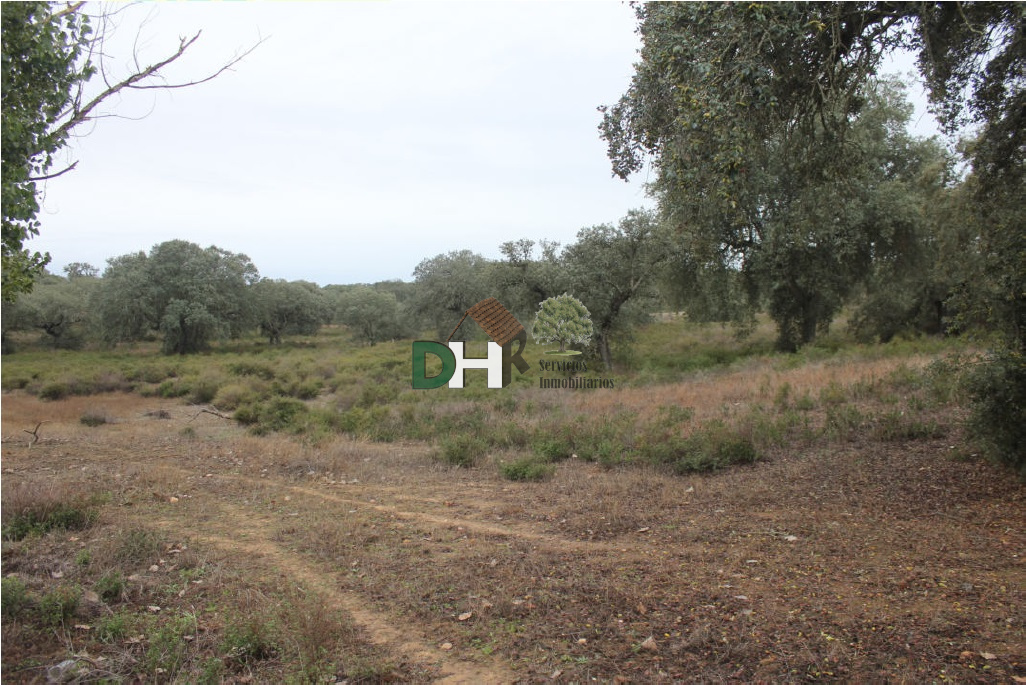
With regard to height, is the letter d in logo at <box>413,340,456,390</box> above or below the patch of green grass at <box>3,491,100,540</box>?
above

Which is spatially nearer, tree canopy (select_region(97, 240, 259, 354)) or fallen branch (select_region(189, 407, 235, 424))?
fallen branch (select_region(189, 407, 235, 424))

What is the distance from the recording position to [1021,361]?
6.05m

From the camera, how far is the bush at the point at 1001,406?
20.3 ft

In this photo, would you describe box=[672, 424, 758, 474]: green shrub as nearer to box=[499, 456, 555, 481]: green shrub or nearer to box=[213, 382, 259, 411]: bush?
box=[499, 456, 555, 481]: green shrub

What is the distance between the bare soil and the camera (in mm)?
3650

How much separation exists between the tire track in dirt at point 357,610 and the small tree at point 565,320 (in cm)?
1546

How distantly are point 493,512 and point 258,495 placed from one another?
328cm

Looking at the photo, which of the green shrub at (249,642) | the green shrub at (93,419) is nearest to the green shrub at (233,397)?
the green shrub at (93,419)

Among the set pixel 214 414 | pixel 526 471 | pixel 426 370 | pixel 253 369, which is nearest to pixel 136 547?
pixel 526 471

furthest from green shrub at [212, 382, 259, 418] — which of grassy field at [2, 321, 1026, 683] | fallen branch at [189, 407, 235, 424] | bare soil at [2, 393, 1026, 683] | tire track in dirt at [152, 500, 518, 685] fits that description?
tire track in dirt at [152, 500, 518, 685]

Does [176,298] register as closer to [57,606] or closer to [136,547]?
[136,547]

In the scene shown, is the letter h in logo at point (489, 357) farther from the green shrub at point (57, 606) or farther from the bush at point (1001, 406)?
the green shrub at point (57, 606)

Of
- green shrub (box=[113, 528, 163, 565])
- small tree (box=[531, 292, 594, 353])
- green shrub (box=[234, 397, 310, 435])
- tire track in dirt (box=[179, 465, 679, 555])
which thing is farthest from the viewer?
small tree (box=[531, 292, 594, 353])

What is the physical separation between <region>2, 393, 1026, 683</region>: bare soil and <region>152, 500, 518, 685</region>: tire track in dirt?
2cm
